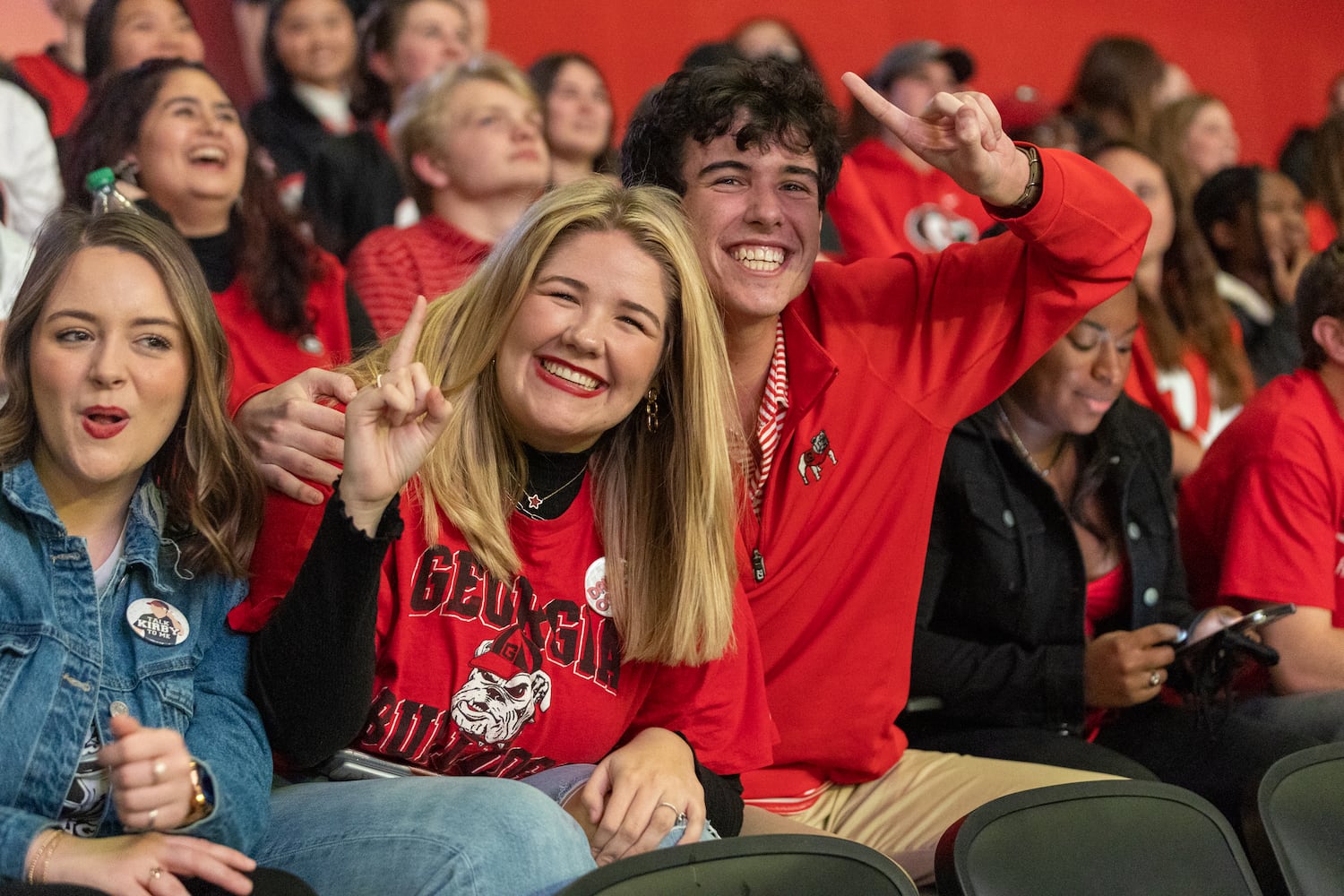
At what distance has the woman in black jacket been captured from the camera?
7.08 feet

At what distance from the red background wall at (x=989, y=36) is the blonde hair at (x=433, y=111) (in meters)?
0.98

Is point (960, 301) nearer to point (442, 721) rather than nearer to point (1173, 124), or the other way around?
point (442, 721)

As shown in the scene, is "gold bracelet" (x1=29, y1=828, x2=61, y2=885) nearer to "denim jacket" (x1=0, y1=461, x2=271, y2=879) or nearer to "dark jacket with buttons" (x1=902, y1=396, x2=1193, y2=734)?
"denim jacket" (x1=0, y1=461, x2=271, y2=879)

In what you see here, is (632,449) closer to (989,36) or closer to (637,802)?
(637,802)

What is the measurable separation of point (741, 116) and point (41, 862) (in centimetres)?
127

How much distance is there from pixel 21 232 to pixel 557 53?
4.75 ft

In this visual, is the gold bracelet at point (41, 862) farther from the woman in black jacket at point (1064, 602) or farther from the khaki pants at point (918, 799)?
the woman in black jacket at point (1064, 602)

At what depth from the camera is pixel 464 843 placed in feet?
4.20

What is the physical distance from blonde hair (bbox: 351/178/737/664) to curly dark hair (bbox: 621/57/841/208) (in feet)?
0.68

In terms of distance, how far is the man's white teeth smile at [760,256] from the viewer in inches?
76.5

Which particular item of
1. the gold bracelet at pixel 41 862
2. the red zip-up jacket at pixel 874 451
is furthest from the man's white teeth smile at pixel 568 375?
the gold bracelet at pixel 41 862

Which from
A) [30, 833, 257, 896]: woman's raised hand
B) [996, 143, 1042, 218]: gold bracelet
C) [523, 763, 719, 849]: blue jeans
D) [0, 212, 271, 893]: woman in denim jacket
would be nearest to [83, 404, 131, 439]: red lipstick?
[0, 212, 271, 893]: woman in denim jacket

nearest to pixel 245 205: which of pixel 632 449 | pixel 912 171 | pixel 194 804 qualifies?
pixel 632 449

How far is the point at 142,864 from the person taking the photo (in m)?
1.26
